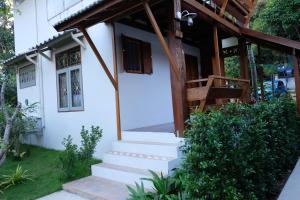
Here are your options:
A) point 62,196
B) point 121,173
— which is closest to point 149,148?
point 121,173

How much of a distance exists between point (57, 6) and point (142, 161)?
7.00 meters

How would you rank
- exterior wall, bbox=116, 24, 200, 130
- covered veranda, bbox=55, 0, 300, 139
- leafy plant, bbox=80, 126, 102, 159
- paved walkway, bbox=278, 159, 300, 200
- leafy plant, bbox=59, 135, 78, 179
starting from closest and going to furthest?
paved walkway, bbox=278, 159, 300, 200, covered veranda, bbox=55, 0, 300, 139, leafy plant, bbox=59, 135, 78, 179, leafy plant, bbox=80, 126, 102, 159, exterior wall, bbox=116, 24, 200, 130

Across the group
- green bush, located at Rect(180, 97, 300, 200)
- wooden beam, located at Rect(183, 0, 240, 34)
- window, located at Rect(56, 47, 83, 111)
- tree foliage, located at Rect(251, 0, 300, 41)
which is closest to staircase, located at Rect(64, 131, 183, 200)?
green bush, located at Rect(180, 97, 300, 200)

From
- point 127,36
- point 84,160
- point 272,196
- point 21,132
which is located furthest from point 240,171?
point 21,132

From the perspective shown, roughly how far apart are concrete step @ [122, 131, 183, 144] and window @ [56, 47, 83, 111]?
2.21m

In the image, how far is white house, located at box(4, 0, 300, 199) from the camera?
18.8 feet

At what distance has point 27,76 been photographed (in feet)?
37.2

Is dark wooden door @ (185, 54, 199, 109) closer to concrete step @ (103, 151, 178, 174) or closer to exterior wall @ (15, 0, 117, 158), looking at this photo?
exterior wall @ (15, 0, 117, 158)

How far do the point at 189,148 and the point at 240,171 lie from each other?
817mm

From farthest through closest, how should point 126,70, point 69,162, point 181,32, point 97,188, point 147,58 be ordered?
point 147,58
point 126,70
point 69,162
point 181,32
point 97,188

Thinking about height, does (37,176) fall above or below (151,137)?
below

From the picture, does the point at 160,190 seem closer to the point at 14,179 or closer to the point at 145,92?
the point at 14,179

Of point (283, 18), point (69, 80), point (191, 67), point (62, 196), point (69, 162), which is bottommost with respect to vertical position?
point (62, 196)

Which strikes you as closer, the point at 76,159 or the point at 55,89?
the point at 76,159
